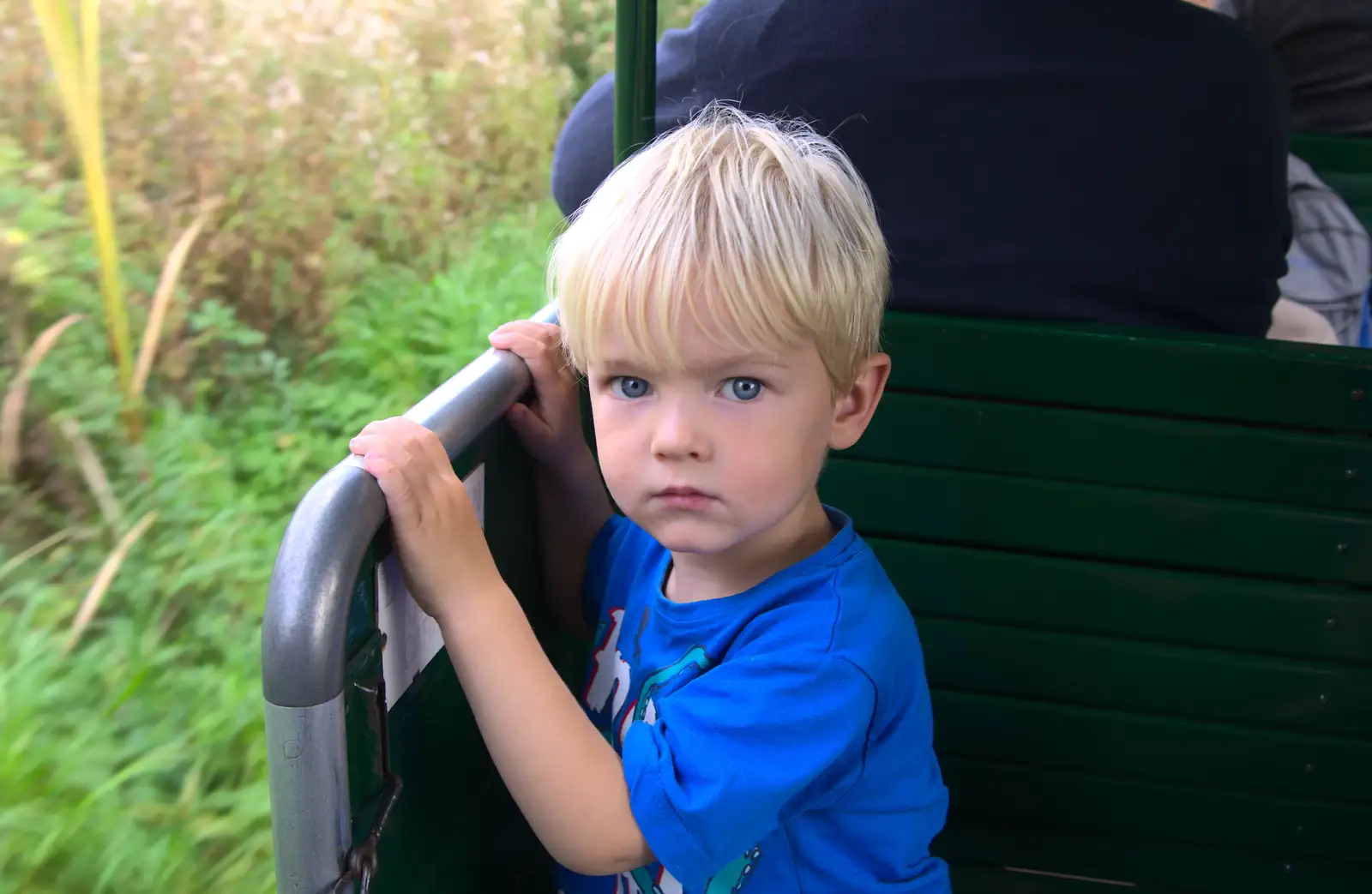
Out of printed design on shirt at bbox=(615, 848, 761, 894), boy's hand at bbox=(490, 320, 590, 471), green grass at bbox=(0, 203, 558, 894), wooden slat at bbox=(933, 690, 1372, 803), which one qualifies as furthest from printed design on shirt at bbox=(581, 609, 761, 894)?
green grass at bbox=(0, 203, 558, 894)

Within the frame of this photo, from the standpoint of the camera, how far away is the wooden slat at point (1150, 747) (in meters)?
1.64

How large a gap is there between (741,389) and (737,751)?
33 centimetres

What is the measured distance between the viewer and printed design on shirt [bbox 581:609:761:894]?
1190 millimetres

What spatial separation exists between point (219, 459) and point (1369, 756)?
2.29 metres

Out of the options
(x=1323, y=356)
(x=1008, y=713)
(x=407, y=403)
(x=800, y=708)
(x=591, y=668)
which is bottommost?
(x=407, y=403)

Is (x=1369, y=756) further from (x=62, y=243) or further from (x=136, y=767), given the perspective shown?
(x=62, y=243)

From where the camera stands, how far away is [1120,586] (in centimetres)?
162

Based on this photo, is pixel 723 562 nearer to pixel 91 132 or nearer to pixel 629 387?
pixel 629 387

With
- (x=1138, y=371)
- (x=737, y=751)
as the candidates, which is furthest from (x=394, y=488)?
(x=1138, y=371)

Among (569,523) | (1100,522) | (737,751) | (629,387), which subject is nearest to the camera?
(737,751)

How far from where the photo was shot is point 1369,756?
5.36 feet

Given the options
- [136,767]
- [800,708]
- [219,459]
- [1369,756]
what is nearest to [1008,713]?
[1369,756]

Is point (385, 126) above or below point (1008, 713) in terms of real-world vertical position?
above

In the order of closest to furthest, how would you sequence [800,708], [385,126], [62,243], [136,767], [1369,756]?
[800,708] → [1369,756] → [136,767] → [62,243] → [385,126]
